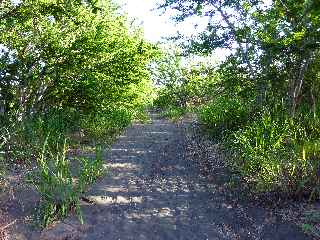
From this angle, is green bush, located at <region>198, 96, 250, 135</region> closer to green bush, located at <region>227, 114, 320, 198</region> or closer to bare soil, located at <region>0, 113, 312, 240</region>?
bare soil, located at <region>0, 113, 312, 240</region>

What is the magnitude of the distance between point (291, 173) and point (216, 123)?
6473mm

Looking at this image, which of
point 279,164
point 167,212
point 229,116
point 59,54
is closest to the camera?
point 167,212

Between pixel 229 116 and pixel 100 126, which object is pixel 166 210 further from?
pixel 100 126

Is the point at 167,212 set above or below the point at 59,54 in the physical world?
below

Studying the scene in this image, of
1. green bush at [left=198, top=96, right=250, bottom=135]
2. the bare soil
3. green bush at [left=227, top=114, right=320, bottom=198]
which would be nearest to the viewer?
the bare soil

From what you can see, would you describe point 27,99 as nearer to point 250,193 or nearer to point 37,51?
point 37,51

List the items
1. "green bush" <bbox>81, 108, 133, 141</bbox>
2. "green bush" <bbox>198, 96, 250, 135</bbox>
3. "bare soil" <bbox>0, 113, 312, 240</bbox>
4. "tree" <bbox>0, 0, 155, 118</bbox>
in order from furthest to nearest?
"green bush" <bbox>81, 108, 133, 141</bbox> → "green bush" <bbox>198, 96, 250, 135</bbox> → "tree" <bbox>0, 0, 155, 118</bbox> → "bare soil" <bbox>0, 113, 312, 240</bbox>

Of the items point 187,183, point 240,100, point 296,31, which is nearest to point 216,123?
point 240,100

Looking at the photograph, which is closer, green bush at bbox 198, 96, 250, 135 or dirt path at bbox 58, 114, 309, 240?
dirt path at bbox 58, 114, 309, 240

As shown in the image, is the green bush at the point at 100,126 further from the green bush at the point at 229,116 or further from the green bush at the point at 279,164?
the green bush at the point at 279,164

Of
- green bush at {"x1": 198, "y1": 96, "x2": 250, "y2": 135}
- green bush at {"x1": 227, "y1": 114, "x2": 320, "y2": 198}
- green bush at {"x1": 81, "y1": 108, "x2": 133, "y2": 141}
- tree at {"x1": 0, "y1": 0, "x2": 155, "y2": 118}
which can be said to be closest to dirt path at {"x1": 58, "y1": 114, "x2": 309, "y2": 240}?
green bush at {"x1": 227, "y1": 114, "x2": 320, "y2": 198}

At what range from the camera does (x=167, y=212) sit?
5715mm

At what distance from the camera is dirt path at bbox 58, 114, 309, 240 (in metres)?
5.02

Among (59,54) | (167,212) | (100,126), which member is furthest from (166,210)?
(100,126)
